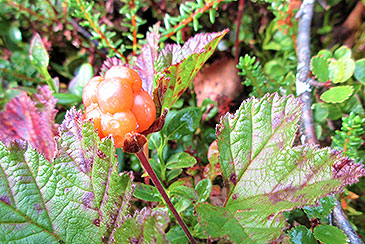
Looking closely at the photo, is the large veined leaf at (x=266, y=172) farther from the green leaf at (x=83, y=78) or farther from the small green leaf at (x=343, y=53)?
the green leaf at (x=83, y=78)

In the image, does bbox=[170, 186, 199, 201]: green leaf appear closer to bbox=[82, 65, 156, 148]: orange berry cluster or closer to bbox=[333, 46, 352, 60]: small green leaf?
bbox=[82, 65, 156, 148]: orange berry cluster

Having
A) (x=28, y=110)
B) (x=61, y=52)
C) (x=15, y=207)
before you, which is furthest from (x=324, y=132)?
(x=61, y=52)

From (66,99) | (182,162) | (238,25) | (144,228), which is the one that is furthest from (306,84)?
(66,99)

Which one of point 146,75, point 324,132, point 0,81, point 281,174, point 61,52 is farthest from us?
point 61,52

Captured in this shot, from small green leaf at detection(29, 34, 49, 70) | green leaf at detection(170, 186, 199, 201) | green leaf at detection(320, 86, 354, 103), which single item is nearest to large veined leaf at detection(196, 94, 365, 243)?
green leaf at detection(170, 186, 199, 201)

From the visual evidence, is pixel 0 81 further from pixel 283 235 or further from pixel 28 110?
pixel 283 235

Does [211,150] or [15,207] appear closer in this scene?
[15,207]

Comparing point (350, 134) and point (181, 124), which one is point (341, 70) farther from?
point (181, 124)
